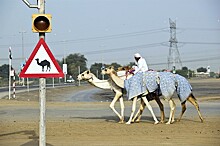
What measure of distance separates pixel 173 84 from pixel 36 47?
915 cm

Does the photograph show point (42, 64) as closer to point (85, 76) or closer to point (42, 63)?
point (42, 63)

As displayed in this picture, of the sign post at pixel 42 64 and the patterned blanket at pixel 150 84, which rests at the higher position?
the sign post at pixel 42 64

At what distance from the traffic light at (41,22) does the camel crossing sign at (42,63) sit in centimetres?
28

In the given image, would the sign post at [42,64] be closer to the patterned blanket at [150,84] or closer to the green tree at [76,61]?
the patterned blanket at [150,84]

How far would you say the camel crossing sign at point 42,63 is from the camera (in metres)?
9.52

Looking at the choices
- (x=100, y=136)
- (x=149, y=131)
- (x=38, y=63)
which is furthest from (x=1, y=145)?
(x=149, y=131)

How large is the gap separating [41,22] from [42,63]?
0.80 meters

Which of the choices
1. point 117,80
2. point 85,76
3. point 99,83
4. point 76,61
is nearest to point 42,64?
point 117,80

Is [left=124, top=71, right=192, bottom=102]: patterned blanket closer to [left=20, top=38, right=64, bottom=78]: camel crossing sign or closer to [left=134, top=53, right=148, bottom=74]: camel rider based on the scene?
[left=134, top=53, right=148, bottom=74]: camel rider

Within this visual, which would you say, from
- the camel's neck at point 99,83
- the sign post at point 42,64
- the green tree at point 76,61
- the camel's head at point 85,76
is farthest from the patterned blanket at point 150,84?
the green tree at point 76,61

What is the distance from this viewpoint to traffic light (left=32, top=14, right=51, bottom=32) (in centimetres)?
958

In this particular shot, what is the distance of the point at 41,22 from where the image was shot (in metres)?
9.61

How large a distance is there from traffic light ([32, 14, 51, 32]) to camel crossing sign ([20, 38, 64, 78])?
277 mm

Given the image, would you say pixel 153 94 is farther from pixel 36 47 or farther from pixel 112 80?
pixel 36 47
